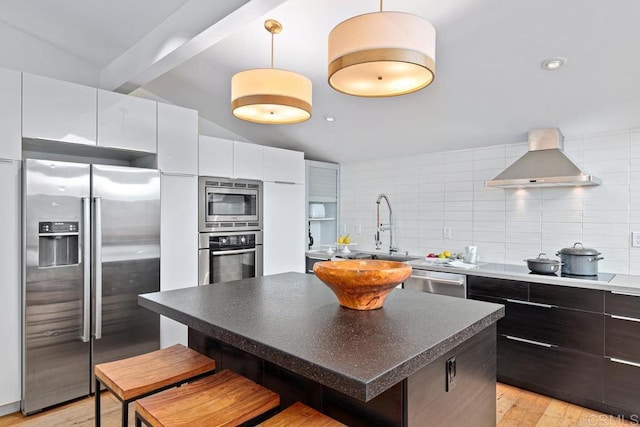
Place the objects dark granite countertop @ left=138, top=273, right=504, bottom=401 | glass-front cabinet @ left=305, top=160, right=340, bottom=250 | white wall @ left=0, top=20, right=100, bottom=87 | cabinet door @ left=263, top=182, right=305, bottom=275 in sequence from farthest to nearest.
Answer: glass-front cabinet @ left=305, top=160, right=340, bottom=250, cabinet door @ left=263, top=182, right=305, bottom=275, white wall @ left=0, top=20, right=100, bottom=87, dark granite countertop @ left=138, top=273, right=504, bottom=401

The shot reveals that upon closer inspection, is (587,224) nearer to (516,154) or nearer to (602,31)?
(516,154)

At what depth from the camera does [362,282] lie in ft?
4.90

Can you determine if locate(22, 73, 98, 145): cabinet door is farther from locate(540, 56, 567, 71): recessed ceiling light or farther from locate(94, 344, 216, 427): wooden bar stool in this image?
locate(540, 56, 567, 71): recessed ceiling light

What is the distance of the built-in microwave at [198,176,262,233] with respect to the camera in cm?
356

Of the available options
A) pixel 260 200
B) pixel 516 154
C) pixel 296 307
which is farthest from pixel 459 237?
pixel 296 307

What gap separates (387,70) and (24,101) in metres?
2.50

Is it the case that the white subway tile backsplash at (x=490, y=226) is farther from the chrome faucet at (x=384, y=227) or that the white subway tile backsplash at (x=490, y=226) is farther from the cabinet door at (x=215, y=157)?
the cabinet door at (x=215, y=157)

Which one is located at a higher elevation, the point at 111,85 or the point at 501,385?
the point at 111,85

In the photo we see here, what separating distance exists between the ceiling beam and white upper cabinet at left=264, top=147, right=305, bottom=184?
1.42 meters

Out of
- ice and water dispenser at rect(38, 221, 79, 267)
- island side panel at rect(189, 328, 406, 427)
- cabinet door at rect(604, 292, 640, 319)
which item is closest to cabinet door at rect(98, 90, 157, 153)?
ice and water dispenser at rect(38, 221, 79, 267)

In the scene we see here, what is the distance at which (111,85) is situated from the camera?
11.2 ft

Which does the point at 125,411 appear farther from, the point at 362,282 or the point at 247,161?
the point at 247,161

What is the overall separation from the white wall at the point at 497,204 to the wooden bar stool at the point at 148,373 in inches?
117

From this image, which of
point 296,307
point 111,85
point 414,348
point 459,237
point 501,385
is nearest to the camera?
point 414,348
